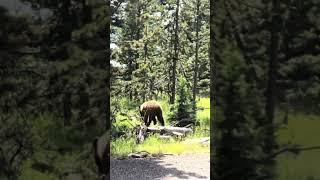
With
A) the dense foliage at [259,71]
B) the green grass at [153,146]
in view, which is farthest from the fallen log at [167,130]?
the dense foliage at [259,71]

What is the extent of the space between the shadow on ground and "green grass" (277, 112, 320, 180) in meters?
5.40

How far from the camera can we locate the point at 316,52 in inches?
Answer: 132

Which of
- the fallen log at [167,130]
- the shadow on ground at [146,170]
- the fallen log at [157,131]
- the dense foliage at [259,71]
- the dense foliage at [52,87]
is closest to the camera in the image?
the dense foliage at [52,87]

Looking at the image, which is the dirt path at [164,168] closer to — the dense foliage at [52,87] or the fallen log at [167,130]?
the fallen log at [167,130]

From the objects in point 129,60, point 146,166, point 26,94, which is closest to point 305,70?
point 26,94

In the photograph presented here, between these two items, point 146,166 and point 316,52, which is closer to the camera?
point 316,52

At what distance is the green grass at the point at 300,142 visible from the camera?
337 cm

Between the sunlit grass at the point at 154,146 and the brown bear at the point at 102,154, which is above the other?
the brown bear at the point at 102,154

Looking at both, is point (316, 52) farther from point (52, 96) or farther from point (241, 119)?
point (52, 96)

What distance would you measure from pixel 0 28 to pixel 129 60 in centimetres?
1807

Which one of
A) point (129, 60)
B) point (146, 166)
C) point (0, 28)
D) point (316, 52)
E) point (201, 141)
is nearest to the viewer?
point (0, 28)

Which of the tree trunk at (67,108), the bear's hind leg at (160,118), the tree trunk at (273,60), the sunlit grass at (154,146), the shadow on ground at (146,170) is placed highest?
the tree trunk at (273,60)

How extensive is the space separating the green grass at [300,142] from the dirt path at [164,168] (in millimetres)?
5332

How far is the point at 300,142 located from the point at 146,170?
20.5 feet
